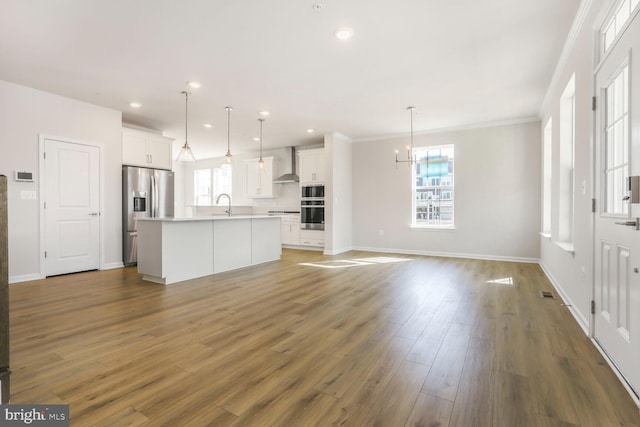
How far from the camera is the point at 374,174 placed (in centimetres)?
727

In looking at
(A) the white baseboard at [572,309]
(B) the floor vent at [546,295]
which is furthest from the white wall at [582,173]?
(B) the floor vent at [546,295]

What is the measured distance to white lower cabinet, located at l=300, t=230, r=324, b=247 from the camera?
732cm

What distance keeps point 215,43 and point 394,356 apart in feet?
10.8

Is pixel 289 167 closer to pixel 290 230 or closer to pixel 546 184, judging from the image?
pixel 290 230

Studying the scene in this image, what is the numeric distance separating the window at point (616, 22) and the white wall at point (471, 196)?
12.9 feet

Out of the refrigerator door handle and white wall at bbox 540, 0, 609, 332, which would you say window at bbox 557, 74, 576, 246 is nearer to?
white wall at bbox 540, 0, 609, 332

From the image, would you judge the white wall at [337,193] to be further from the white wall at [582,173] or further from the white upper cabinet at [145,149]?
the white wall at [582,173]

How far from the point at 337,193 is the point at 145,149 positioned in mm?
3998

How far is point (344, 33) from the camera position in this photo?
292cm

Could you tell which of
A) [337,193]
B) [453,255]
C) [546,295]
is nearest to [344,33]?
[546,295]

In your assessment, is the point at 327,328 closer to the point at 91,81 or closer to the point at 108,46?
the point at 108,46

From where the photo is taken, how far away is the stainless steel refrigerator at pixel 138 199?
541cm

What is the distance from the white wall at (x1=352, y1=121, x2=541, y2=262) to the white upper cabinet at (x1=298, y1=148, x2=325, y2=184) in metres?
0.91

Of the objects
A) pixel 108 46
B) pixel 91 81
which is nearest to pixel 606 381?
pixel 108 46
